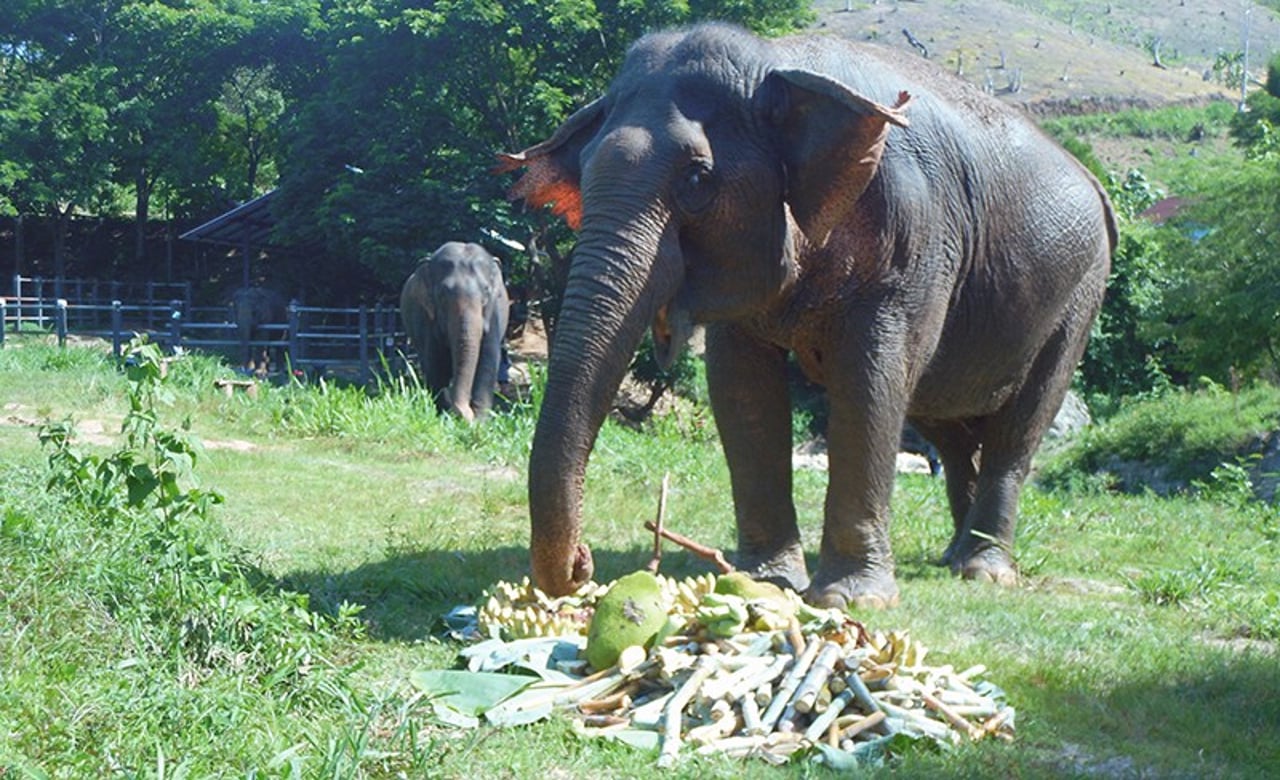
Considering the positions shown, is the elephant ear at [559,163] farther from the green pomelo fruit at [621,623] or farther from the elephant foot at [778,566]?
the green pomelo fruit at [621,623]

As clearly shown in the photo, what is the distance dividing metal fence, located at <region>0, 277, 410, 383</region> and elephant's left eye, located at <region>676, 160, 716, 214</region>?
16378 millimetres

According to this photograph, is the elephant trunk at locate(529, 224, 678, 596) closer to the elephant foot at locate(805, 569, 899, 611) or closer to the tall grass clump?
the tall grass clump

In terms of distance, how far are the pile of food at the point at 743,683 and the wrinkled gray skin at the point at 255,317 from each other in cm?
2271

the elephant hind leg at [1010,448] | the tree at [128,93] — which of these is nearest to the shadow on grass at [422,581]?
the elephant hind leg at [1010,448]

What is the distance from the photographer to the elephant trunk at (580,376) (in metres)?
5.26

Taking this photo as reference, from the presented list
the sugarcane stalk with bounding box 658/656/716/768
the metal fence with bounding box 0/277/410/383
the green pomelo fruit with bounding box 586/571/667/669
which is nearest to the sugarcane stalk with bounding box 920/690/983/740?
the sugarcane stalk with bounding box 658/656/716/768

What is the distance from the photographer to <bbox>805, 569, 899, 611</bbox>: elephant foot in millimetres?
6465

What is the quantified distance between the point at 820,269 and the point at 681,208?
3.04 ft

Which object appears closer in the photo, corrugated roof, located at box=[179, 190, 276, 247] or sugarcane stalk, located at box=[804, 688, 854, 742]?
sugarcane stalk, located at box=[804, 688, 854, 742]

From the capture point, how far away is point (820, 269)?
6.35 metres

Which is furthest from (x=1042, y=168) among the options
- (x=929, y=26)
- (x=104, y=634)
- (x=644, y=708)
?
(x=929, y=26)

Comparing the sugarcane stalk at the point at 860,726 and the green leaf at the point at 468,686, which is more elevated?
the sugarcane stalk at the point at 860,726

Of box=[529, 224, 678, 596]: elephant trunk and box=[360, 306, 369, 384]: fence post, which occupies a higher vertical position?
box=[529, 224, 678, 596]: elephant trunk

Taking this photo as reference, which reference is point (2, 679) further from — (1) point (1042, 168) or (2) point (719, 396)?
(1) point (1042, 168)
